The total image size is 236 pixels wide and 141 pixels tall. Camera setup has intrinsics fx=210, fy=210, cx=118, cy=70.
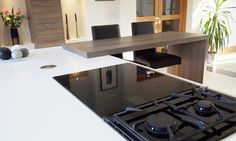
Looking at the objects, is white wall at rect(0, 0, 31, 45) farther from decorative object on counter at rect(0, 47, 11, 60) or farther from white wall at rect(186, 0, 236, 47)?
white wall at rect(186, 0, 236, 47)

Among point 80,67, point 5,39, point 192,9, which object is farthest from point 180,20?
point 80,67

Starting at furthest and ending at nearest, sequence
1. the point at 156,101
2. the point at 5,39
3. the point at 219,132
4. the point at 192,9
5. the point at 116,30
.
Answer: the point at 192,9 < the point at 5,39 < the point at 116,30 < the point at 156,101 < the point at 219,132

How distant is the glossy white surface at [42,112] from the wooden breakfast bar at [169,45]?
0.62 m

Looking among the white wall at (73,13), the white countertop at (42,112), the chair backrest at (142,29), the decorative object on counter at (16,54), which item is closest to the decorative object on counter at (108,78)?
the white countertop at (42,112)

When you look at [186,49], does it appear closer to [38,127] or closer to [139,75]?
[139,75]

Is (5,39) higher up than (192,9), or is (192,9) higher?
(192,9)

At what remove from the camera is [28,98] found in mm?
929

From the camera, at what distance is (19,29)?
12.3ft

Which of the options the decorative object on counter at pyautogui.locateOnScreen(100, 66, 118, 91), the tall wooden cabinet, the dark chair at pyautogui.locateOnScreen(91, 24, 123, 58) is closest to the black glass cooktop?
the decorative object on counter at pyautogui.locateOnScreen(100, 66, 118, 91)

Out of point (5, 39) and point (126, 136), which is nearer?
point (126, 136)

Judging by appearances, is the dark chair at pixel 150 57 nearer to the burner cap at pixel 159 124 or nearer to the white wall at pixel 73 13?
the white wall at pixel 73 13

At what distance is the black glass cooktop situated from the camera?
2.89 ft

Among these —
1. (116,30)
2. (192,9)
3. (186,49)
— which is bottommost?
(186,49)

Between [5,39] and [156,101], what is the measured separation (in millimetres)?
3575
